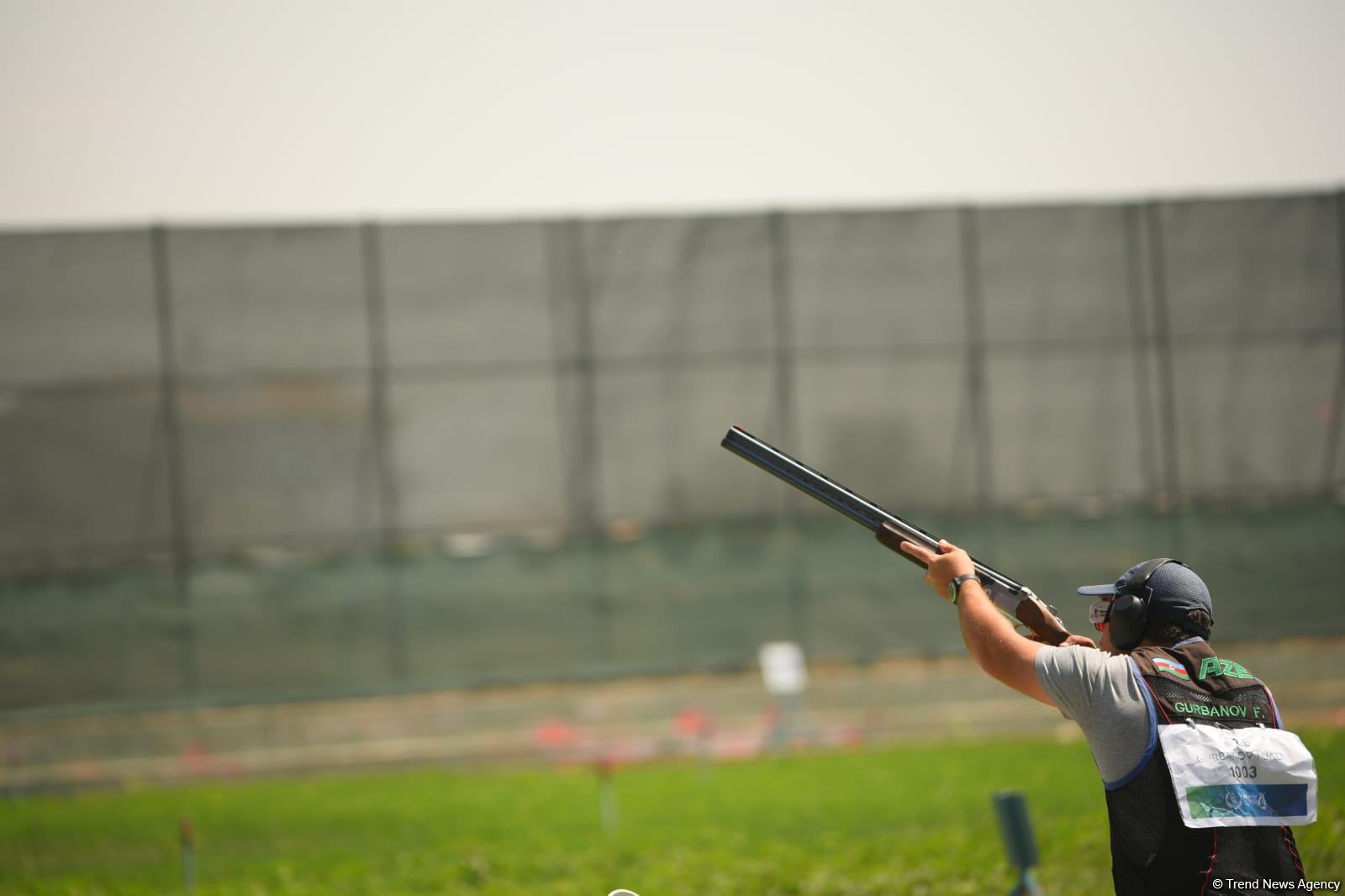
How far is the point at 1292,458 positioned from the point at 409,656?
10184mm

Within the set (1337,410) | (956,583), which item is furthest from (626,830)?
(1337,410)

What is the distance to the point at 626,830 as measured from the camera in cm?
1012

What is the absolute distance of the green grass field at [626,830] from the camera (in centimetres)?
820

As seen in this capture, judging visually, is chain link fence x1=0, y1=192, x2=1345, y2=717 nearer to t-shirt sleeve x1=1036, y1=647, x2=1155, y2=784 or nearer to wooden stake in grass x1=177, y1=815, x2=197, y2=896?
Result: wooden stake in grass x1=177, y1=815, x2=197, y2=896

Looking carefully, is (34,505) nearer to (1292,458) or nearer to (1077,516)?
(1077,516)

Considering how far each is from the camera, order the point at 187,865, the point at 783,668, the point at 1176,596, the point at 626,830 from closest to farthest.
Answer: the point at 1176,596, the point at 187,865, the point at 626,830, the point at 783,668

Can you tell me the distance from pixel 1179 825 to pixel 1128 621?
536 mm

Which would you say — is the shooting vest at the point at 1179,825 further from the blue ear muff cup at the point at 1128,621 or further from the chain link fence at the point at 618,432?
the chain link fence at the point at 618,432

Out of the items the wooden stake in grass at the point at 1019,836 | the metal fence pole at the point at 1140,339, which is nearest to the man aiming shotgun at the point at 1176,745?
the wooden stake in grass at the point at 1019,836

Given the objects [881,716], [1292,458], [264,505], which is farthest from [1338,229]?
[264,505]

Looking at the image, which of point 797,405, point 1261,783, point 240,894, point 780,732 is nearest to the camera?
point 1261,783

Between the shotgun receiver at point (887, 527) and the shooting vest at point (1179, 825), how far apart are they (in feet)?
1.74

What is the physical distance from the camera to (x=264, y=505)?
1491cm

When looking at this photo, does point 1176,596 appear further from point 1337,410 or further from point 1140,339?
point 1337,410
